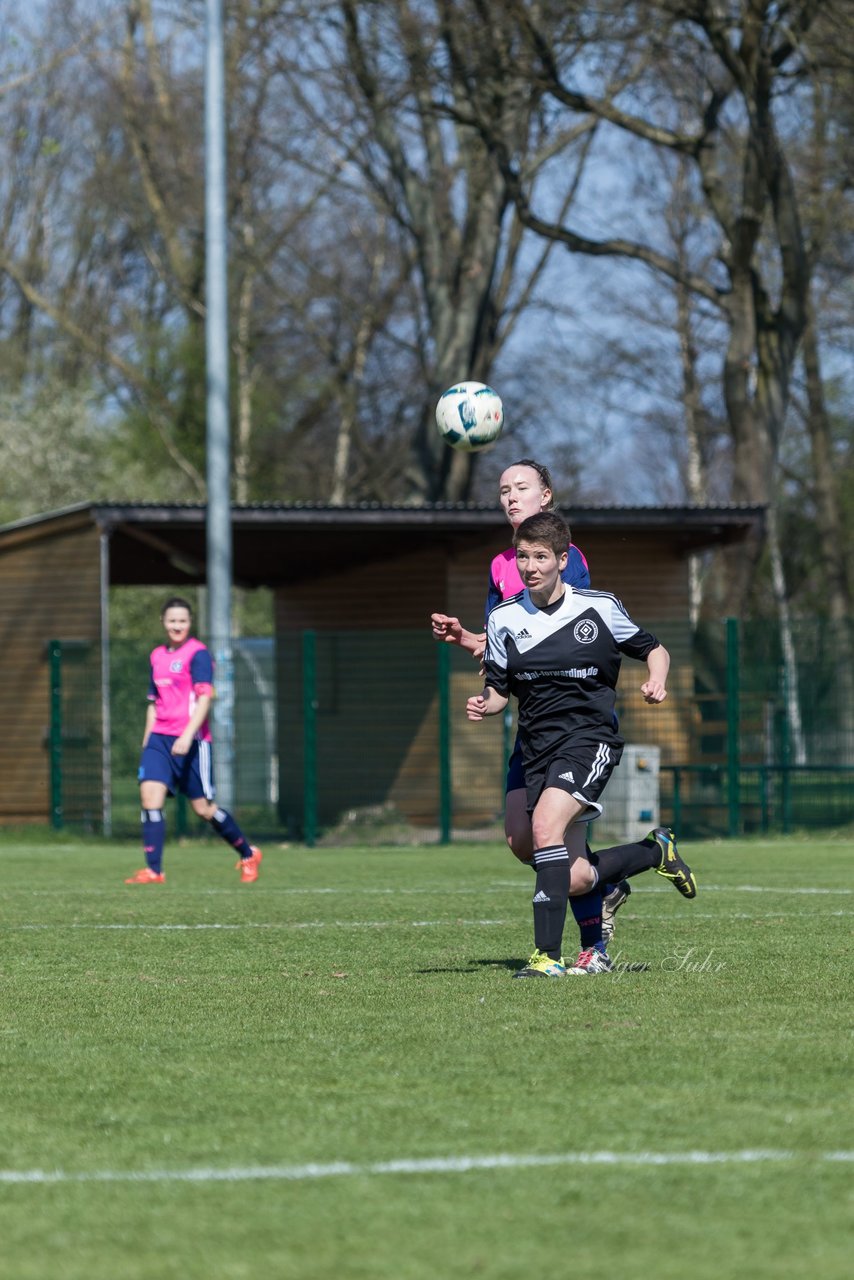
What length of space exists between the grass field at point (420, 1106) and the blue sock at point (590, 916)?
0.31 m

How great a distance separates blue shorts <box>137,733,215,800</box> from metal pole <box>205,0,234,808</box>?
6.39m

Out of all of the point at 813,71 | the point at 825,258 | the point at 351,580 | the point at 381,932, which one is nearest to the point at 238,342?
the point at 825,258

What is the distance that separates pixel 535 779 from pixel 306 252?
108 ft

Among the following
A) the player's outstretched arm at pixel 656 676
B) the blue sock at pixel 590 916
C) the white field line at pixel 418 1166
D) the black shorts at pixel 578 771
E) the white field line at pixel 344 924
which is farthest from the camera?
the white field line at pixel 344 924

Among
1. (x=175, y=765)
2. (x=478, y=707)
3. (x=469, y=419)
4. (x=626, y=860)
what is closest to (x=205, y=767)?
(x=175, y=765)

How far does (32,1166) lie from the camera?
4238 millimetres

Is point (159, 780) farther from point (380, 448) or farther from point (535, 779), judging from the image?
point (380, 448)

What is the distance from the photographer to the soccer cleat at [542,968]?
724 cm

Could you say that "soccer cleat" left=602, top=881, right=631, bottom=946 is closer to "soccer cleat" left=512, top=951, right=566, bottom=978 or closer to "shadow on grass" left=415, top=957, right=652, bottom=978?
"shadow on grass" left=415, top=957, right=652, bottom=978

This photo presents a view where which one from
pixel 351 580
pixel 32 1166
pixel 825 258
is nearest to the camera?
pixel 32 1166

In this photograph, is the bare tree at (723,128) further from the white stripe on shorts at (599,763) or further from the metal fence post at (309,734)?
the white stripe on shorts at (599,763)

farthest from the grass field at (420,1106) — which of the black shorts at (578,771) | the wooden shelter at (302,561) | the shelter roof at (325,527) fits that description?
the wooden shelter at (302,561)

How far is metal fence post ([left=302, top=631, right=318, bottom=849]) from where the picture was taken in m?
19.7

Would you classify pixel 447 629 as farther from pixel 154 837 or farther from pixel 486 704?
pixel 154 837
